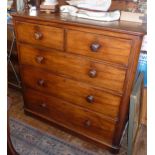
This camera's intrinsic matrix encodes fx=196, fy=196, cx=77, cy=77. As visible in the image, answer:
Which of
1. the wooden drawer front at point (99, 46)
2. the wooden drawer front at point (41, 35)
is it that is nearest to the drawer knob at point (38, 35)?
the wooden drawer front at point (41, 35)

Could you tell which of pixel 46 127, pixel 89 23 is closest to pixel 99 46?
pixel 89 23

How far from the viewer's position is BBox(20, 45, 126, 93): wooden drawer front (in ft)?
4.40

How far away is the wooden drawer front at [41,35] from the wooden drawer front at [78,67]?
6 centimetres

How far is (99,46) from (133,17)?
365mm

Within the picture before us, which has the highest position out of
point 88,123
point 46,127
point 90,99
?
point 90,99

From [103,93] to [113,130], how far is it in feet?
1.07

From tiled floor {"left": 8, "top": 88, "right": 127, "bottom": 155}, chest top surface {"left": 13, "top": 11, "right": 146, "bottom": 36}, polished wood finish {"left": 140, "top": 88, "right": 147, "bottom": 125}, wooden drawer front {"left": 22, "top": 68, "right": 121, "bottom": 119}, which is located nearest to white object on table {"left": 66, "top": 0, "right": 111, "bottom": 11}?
chest top surface {"left": 13, "top": 11, "right": 146, "bottom": 36}

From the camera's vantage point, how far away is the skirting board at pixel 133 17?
1384 millimetres

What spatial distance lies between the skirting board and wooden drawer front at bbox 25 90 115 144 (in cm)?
76

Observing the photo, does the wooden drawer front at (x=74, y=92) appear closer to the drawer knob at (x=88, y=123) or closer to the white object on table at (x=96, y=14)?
the drawer knob at (x=88, y=123)

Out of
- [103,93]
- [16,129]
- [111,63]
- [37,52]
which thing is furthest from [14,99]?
[111,63]

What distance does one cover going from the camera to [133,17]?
1411mm

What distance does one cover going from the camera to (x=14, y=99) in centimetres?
228

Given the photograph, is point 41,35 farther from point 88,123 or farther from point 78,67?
point 88,123
